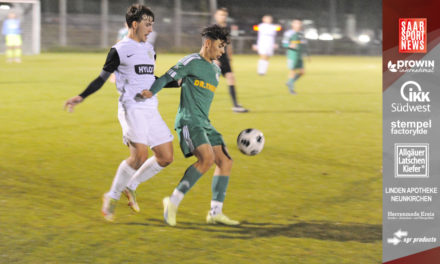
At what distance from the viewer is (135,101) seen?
5.67 meters

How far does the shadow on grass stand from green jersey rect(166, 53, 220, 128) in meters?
0.83

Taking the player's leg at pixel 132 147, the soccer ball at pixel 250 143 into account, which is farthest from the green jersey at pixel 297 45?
the player's leg at pixel 132 147

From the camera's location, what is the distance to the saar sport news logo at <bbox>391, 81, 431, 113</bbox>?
5.12 metres

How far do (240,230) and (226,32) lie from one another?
1562 mm

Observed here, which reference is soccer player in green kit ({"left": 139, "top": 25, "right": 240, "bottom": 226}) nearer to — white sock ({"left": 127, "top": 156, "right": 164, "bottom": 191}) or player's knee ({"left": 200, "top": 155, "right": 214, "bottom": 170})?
player's knee ({"left": 200, "top": 155, "right": 214, "bottom": 170})

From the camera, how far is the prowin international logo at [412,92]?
5.17m

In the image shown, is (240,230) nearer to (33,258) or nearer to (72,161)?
(33,258)

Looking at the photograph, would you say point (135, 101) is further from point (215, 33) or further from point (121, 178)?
point (215, 33)

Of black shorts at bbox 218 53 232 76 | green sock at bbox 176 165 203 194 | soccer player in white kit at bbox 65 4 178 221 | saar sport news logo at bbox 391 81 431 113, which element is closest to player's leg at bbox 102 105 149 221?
soccer player in white kit at bbox 65 4 178 221

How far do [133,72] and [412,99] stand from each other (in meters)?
2.16

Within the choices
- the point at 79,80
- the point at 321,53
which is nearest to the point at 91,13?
the point at 321,53

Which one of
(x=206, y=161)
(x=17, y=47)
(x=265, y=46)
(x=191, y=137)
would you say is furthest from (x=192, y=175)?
(x=17, y=47)

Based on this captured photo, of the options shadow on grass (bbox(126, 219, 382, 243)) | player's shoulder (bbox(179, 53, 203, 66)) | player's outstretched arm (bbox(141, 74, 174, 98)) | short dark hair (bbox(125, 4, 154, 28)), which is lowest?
shadow on grass (bbox(126, 219, 382, 243))

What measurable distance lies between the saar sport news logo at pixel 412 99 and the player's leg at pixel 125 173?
199cm
